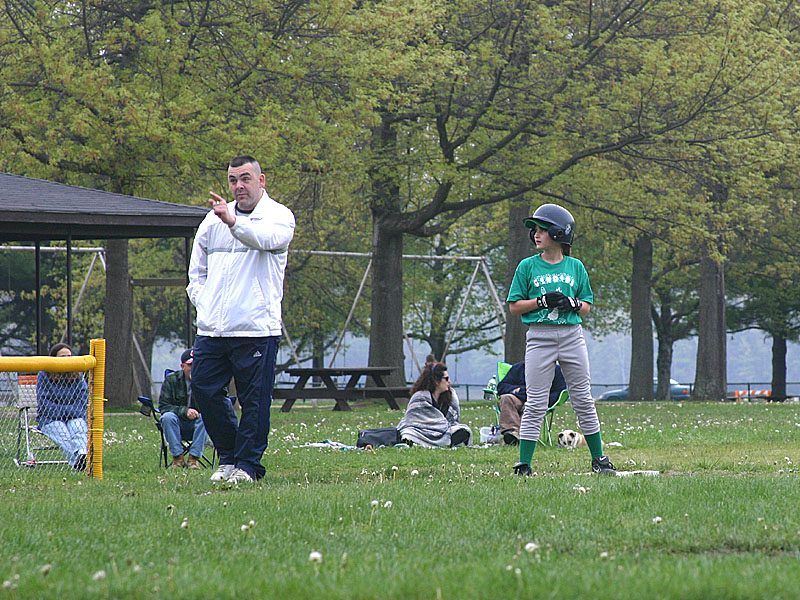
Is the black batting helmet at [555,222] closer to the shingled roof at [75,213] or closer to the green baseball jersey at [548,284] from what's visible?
the green baseball jersey at [548,284]

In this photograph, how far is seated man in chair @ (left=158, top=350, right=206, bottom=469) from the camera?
9789 mm

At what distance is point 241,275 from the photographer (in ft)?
25.4

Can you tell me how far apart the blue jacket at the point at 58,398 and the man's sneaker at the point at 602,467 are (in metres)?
4.34

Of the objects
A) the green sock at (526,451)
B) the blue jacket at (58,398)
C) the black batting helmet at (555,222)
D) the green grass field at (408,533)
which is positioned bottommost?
the green grass field at (408,533)

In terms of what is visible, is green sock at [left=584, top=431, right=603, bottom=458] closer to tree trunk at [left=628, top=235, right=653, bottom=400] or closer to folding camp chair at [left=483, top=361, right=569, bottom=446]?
folding camp chair at [left=483, top=361, right=569, bottom=446]

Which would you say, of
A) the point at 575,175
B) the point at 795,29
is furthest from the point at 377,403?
the point at 795,29

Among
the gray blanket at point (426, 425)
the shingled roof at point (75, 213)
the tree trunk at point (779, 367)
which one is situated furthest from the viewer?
the tree trunk at point (779, 367)

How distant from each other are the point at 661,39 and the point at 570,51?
2569 mm

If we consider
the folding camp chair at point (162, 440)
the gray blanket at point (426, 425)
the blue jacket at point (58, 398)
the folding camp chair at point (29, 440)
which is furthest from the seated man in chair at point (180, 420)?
the gray blanket at point (426, 425)

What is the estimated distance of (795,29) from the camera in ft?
93.4

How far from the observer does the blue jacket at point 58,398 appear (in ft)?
30.5

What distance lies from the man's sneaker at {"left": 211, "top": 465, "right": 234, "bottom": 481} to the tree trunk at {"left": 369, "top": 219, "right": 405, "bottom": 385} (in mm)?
18121

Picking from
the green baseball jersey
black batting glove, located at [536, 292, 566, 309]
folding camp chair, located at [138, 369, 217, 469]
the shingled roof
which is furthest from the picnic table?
black batting glove, located at [536, 292, 566, 309]

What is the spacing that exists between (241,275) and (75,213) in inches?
271
